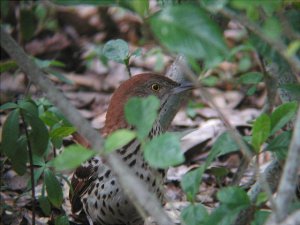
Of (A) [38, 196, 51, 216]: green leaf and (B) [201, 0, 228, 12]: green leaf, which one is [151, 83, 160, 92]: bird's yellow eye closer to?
(A) [38, 196, 51, 216]: green leaf

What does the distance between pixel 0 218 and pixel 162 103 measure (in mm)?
1289

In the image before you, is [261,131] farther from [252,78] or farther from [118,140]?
[252,78]

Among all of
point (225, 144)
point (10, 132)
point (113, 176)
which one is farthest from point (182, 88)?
point (225, 144)

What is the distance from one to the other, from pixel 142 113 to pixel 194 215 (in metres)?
0.52

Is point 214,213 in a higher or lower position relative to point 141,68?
higher

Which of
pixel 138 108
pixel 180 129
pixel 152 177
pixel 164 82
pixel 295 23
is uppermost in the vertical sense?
pixel 295 23

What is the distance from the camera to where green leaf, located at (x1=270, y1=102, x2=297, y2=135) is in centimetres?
236

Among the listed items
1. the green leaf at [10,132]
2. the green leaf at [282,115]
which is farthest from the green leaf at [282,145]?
the green leaf at [10,132]

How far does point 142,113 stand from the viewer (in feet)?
6.58

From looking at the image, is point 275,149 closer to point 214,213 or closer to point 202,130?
point 214,213

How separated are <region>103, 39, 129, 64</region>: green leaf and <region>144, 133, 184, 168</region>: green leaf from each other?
5.22 feet

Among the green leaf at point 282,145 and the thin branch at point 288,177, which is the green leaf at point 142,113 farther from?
the green leaf at point 282,145

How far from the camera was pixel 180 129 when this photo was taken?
5.72 m

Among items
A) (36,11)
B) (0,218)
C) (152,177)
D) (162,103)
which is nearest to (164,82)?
(162,103)
